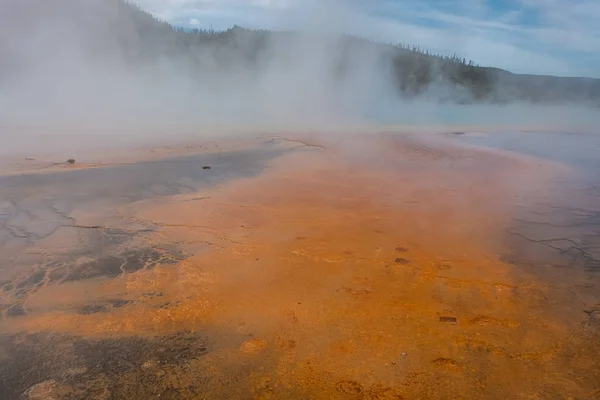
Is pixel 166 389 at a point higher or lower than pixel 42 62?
lower

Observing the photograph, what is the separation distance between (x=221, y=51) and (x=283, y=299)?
31.1 meters

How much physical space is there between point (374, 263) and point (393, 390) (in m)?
1.48

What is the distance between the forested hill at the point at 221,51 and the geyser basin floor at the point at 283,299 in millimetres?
20319

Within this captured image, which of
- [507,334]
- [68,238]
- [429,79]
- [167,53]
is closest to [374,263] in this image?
[507,334]

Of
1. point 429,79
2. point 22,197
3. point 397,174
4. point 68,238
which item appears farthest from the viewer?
point 429,79

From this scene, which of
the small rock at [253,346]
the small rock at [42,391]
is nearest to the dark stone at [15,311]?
the small rock at [42,391]

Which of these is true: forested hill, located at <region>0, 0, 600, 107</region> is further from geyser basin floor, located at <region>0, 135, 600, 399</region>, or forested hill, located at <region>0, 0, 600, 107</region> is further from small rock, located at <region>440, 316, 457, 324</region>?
small rock, located at <region>440, 316, 457, 324</region>

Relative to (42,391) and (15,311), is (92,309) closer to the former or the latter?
(15,311)

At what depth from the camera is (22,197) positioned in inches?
211

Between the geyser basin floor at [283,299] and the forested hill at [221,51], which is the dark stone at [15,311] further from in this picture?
the forested hill at [221,51]

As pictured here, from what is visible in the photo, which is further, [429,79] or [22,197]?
[429,79]

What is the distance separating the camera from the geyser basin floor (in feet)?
7.30

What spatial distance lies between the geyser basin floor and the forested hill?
20.3 meters

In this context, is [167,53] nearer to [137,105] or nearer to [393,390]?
[137,105]
